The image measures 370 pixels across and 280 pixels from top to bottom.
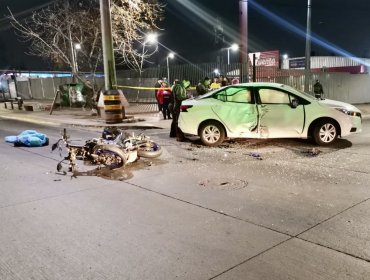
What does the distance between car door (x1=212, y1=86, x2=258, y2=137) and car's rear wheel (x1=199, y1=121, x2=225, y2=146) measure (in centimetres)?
20

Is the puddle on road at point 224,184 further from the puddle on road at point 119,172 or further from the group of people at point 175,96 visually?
the group of people at point 175,96

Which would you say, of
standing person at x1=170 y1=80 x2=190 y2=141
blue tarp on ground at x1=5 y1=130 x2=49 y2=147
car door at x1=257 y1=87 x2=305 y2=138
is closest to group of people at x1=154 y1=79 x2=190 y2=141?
standing person at x1=170 y1=80 x2=190 y2=141

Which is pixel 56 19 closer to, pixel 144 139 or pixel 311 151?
pixel 144 139

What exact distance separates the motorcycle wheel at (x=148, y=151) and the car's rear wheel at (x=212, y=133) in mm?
1922

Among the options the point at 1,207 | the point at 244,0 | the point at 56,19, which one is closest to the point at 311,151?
the point at 1,207

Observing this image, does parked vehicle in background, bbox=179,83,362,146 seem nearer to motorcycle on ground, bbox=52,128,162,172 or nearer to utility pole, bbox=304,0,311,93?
motorcycle on ground, bbox=52,128,162,172

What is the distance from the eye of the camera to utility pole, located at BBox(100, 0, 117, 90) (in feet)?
48.0

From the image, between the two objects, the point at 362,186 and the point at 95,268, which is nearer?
the point at 95,268

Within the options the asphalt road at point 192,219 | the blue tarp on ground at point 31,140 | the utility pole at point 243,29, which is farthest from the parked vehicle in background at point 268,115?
the utility pole at point 243,29

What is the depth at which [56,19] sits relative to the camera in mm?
20922

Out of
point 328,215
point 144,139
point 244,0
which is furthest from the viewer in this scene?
point 244,0

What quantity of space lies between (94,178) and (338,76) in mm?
20879

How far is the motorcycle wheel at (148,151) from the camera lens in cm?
841

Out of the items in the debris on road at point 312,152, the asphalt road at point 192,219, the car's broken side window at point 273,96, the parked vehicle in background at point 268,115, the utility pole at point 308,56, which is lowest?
the asphalt road at point 192,219
